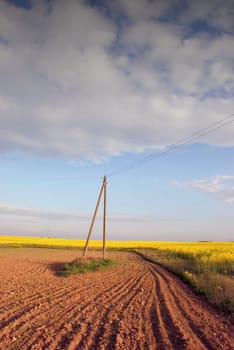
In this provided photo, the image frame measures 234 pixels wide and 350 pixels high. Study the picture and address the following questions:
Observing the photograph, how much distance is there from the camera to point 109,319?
802cm

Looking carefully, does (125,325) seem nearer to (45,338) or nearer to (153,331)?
(153,331)

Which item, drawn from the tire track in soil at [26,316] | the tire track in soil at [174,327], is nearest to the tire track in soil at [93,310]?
the tire track in soil at [26,316]

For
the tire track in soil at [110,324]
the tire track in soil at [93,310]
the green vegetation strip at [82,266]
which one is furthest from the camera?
the green vegetation strip at [82,266]

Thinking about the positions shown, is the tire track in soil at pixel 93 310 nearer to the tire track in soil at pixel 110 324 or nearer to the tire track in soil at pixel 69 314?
the tire track in soil at pixel 69 314

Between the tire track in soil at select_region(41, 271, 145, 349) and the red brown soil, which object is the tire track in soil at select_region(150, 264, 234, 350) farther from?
the tire track in soil at select_region(41, 271, 145, 349)

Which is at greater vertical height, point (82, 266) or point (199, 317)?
point (82, 266)

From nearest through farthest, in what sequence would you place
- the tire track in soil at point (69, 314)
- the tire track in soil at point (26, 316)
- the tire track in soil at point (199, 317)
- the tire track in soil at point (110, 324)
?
the tire track in soil at point (110, 324) → the tire track in soil at point (199, 317) → the tire track in soil at point (69, 314) → the tire track in soil at point (26, 316)

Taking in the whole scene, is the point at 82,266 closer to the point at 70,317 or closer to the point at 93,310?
the point at 93,310

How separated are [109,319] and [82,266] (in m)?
12.0

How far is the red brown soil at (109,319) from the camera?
6.26 meters

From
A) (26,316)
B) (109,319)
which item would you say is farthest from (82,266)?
(109,319)

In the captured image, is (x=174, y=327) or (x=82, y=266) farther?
(x=82, y=266)

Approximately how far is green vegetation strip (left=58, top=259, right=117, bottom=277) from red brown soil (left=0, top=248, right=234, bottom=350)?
16.3 feet

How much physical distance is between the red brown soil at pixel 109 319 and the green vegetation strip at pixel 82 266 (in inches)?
195
